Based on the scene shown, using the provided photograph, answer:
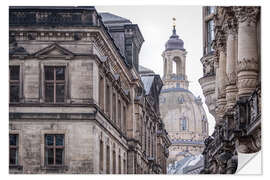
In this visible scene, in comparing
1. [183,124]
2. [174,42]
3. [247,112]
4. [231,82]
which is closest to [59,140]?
[174,42]

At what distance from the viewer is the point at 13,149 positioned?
69.0ft

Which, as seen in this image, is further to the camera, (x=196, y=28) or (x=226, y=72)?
(x=226, y=72)

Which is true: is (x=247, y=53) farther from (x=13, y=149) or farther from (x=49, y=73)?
(x=13, y=149)

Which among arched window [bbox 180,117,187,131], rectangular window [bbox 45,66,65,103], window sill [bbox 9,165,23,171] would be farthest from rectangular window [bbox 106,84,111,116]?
window sill [bbox 9,165,23,171]

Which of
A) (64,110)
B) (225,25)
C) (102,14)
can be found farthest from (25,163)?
(225,25)

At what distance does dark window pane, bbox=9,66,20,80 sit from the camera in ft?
71.1

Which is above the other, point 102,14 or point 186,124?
point 102,14

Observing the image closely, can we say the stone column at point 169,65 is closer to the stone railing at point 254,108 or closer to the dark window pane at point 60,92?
the dark window pane at point 60,92

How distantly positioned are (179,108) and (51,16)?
3877 mm

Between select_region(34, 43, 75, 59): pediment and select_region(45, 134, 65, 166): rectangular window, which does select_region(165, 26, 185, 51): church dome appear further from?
select_region(45, 134, 65, 166): rectangular window

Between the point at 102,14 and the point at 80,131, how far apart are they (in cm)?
224
